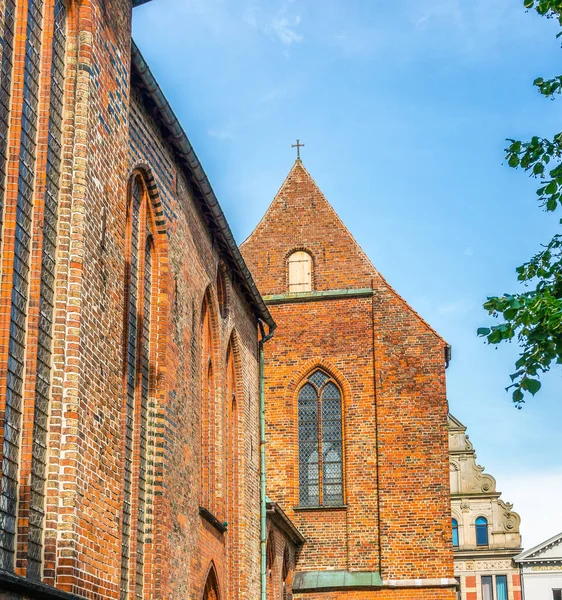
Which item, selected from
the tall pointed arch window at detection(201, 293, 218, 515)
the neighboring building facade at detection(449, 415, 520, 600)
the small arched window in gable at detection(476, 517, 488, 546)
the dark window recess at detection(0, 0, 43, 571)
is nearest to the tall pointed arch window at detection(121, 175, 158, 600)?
the dark window recess at detection(0, 0, 43, 571)

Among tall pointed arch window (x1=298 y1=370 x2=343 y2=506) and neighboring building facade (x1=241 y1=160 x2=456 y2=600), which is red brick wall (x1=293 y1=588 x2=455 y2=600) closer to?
neighboring building facade (x1=241 y1=160 x2=456 y2=600)

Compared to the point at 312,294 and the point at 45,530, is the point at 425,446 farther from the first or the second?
the point at 45,530

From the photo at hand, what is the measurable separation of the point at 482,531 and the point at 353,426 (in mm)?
20803

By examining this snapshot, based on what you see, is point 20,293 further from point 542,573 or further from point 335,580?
point 542,573

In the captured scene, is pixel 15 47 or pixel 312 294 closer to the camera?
pixel 15 47

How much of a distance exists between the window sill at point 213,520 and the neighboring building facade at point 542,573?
29.5 m

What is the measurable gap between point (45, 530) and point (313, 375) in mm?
15779

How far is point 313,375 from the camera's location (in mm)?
24344

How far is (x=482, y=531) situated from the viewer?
139 feet

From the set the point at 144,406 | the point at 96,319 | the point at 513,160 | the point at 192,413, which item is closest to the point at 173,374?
the point at 144,406

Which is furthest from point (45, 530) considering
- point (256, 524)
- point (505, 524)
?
point (505, 524)

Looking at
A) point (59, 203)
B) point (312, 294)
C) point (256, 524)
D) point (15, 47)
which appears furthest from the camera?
point (312, 294)

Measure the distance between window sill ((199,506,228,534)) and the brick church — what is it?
9cm

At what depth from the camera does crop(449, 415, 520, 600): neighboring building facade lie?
42.2m
